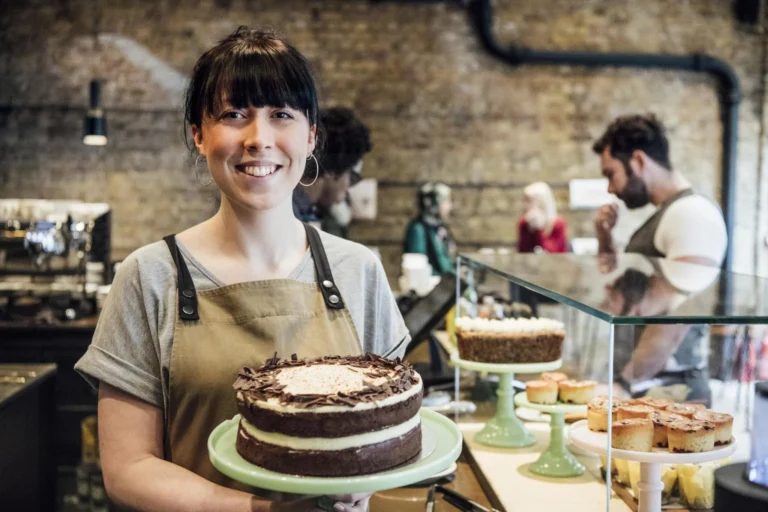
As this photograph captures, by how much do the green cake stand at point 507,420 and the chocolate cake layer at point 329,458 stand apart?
1.14m

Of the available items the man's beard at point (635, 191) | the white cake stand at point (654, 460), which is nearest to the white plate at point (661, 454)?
the white cake stand at point (654, 460)

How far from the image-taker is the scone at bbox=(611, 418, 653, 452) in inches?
64.7

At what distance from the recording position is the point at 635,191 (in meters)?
3.88

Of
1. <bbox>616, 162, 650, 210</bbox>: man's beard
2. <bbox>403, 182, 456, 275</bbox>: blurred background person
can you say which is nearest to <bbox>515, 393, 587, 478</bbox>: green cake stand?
<bbox>616, 162, 650, 210</bbox>: man's beard

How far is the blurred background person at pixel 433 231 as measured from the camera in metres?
7.64

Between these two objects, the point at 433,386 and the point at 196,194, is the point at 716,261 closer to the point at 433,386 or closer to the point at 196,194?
the point at 433,386

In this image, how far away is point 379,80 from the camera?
8.59 metres

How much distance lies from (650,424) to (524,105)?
24.2 feet

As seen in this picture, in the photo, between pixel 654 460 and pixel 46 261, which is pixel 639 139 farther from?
pixel 46 261

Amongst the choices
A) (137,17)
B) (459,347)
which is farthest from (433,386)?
(137,17)

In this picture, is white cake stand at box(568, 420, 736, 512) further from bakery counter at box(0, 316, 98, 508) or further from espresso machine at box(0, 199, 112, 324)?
espresso machine at box(0, 199, 112, 324)

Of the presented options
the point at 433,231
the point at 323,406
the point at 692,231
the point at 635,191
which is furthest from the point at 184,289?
the point at 433,231

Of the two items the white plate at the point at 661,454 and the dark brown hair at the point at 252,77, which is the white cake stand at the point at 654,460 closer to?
the white plate at the point at 661,454

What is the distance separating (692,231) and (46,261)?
12.4 ft
